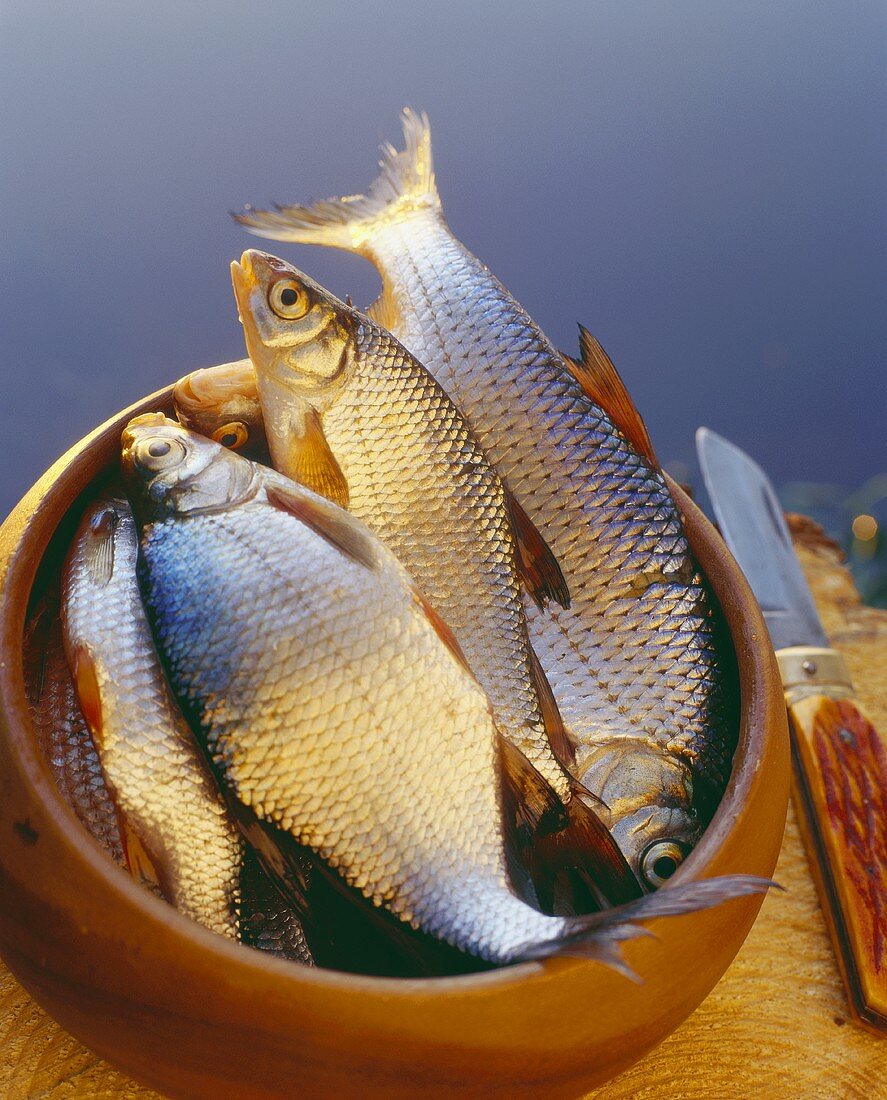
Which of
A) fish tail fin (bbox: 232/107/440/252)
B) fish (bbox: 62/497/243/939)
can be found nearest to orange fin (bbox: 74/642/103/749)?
fish (bbox: 62/497/243/939)

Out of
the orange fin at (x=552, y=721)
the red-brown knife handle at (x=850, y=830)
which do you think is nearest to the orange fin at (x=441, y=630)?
the orange fin at (x=552, y=721)

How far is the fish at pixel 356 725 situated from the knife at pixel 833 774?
420 millimetres

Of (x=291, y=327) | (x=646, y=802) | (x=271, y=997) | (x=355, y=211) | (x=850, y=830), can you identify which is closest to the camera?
(x=271, y=997)

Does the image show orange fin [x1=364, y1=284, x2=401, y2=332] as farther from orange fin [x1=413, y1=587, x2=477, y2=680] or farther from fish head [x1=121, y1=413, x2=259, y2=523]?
orange fin [x1=413, y1=587, x2=477, y2=680]

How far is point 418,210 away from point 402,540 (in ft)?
1.62

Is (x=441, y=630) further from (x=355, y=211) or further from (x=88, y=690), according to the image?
(x=355, y=211)

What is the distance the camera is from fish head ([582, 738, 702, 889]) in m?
0.73

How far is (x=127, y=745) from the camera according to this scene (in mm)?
643

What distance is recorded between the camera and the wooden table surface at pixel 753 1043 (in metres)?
0.74

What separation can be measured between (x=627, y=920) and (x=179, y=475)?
0.46m

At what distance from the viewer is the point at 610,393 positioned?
90 centimetres

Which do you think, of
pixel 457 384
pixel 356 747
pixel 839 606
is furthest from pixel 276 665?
pixel 839 606

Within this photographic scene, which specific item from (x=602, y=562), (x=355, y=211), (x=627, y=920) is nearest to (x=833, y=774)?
(x=602, y=562)

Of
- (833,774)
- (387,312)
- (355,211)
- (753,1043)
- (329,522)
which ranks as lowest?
(753,1043)
